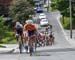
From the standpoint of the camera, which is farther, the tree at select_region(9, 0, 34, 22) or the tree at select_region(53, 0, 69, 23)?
the tree at select_region(53, 0, 69, 23)

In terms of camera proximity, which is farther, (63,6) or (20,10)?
(20,10)

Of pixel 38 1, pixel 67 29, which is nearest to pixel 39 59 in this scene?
pixel 67 29

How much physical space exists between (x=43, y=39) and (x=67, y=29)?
78.2 ft

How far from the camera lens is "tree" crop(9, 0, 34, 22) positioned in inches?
2383

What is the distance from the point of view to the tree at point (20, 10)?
2383 inches

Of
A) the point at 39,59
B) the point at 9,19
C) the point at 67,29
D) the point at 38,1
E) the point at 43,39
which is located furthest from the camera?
the point at 38,1

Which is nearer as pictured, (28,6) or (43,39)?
(43,39)

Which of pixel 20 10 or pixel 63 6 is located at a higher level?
pixel 63 6

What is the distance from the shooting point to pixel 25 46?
18266mm

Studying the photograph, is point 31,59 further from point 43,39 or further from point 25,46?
point 43,39

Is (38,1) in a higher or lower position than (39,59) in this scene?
lower

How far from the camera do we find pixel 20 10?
61875 mm

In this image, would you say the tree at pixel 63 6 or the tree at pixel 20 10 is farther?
the tree at pixel 63 6

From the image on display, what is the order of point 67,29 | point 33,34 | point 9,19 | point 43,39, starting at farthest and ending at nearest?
point 9,19 → point 67,29 → point 43,39 → point 33,34
